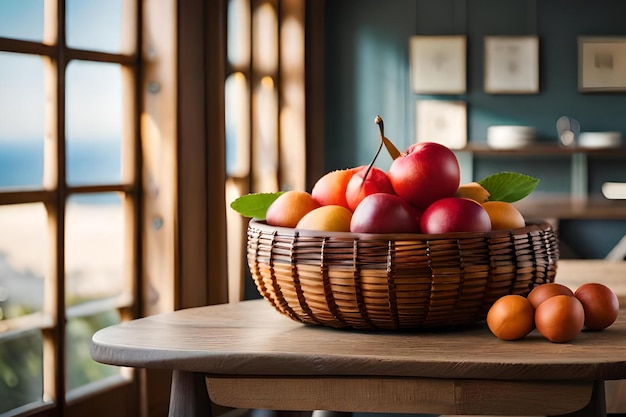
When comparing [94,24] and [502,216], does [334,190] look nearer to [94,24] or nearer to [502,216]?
[502,216]

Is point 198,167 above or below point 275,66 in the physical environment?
below

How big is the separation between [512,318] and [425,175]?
22cm

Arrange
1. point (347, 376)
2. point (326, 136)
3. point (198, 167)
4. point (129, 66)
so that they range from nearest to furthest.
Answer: point (347, 376)
point (129, 66)
point (198, 167)
point (326, 136)

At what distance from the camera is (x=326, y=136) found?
5625 mm

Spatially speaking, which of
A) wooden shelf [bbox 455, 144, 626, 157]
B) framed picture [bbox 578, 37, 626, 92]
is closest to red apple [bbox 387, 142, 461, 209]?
wooden shelf [bbox 455, 144, 626, 157]

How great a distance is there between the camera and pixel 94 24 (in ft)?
9.64

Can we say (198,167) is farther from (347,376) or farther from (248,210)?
(347,376)

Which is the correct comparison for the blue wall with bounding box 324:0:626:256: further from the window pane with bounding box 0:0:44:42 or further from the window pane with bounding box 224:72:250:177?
the window pane with bounding box 0:0:44:42

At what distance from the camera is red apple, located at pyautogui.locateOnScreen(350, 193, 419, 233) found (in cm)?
122

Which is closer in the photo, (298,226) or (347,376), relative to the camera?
(347,376)

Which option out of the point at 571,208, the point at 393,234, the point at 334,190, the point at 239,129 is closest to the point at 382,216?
the point at 393,234

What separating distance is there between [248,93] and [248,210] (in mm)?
2786

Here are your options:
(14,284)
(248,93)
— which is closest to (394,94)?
(248,93)

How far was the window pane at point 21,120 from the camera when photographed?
2521 millimetres
